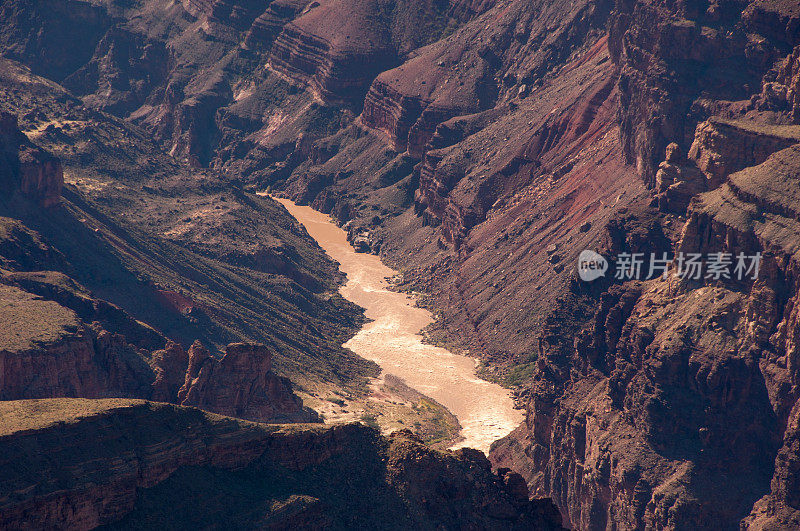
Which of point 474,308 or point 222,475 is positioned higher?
point 474,308

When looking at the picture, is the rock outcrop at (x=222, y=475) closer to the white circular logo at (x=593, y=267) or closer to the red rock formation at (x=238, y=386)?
the red rock formation at (x=238, y=386)

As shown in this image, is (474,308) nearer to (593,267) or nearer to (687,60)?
(593,267)

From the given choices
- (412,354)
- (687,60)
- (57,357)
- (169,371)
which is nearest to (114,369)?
(169,371)

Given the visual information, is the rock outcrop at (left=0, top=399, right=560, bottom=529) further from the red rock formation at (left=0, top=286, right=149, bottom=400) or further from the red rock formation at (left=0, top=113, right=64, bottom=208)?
the red rock formation at (left=0, top=113, right=64, bottom=208)

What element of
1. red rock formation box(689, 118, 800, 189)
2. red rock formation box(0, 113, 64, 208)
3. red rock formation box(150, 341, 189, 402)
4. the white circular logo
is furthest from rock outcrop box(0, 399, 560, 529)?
red rock formation box(0, 113, 64, 208)

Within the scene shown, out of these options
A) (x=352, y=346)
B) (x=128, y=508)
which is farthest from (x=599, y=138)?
(x=128, y=508)

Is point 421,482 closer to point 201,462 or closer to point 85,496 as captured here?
point 201,462

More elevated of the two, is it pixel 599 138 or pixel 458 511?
pixel 599 138
